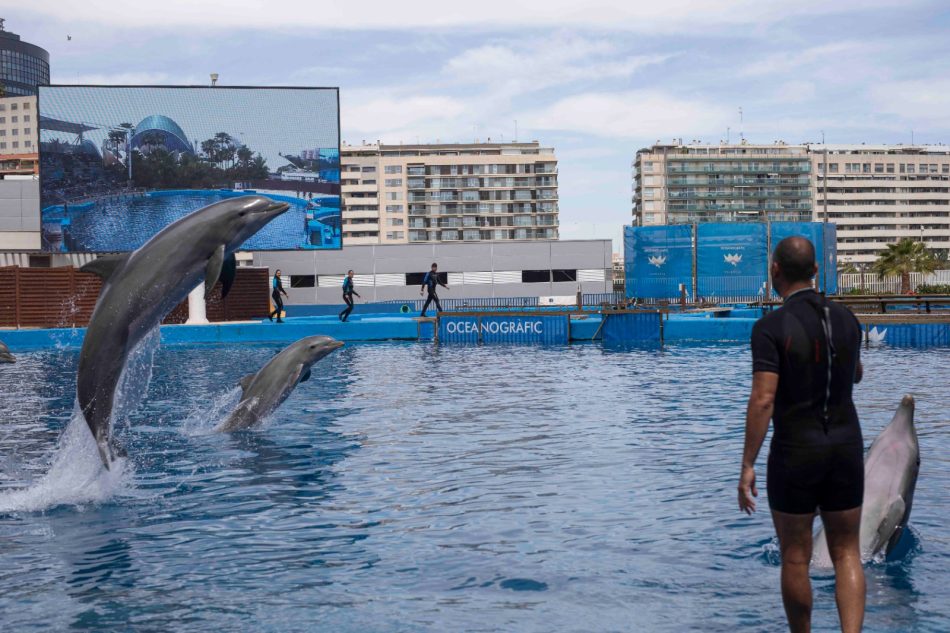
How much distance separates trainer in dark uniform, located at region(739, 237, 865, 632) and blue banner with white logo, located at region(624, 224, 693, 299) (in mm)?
35072

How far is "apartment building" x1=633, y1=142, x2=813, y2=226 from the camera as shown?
151m

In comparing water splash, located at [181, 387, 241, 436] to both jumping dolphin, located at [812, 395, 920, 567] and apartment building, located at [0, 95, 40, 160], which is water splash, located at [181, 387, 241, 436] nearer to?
jumping dolphin, located at [812, 395, 920, 567]

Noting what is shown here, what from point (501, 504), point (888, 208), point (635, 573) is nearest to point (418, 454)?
point (501, 504)

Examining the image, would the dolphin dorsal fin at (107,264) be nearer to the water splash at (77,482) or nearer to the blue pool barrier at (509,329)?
the water splash at (77,482)

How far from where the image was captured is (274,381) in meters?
11.8

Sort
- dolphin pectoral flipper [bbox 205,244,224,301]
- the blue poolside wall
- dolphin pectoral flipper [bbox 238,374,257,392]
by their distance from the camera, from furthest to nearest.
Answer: the blue poolside wall < dolphin pectoral flipper [bbox 238,374,257,392] < dolphin pectoral flipper [bbox 205,244,224,301]

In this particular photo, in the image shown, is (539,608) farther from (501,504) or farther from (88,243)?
(88,243)

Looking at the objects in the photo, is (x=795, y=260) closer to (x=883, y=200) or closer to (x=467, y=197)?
(x=467, y=197)

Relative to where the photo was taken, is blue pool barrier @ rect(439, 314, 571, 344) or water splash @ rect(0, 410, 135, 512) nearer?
water splash @ rect(0, 410, 135, 512)

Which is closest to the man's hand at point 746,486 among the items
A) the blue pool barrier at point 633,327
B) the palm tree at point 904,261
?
the blue pool barrier at point 633,327

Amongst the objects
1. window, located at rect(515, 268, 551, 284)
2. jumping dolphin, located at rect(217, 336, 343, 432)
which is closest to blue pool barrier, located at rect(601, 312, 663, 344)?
jumping dolphin, located at rect(217, 336, 343, 432)

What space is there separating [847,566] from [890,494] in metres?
1.78

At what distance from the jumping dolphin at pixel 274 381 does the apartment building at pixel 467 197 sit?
117 meters

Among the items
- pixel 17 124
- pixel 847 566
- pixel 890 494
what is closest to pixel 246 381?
pixel 890 494
